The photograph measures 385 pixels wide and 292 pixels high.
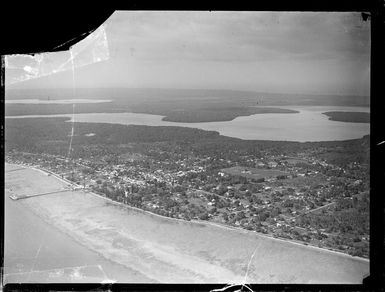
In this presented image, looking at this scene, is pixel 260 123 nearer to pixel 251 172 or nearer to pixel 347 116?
pixel 251 172

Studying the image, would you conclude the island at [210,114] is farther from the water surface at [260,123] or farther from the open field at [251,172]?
the open field at [251,172]

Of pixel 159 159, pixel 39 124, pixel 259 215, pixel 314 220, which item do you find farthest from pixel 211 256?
pixel 39 124

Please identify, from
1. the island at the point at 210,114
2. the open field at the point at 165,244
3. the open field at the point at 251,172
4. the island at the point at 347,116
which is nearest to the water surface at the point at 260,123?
the island at the point at 210,114

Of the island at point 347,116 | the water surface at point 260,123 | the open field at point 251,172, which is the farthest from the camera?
the open field at point 251,172

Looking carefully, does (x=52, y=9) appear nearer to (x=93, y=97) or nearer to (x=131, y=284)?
(x=131, y=284)

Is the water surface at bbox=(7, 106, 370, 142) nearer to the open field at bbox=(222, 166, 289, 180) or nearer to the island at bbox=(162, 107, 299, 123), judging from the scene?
the island at bbox=(162, 107, 299, 123)

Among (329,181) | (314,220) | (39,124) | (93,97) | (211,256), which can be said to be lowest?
(211,256)

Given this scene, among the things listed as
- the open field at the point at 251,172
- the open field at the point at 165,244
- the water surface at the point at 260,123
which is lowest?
the open field at the point at 165,244

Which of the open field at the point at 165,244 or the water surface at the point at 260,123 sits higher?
the water surface at the point at 260,123
